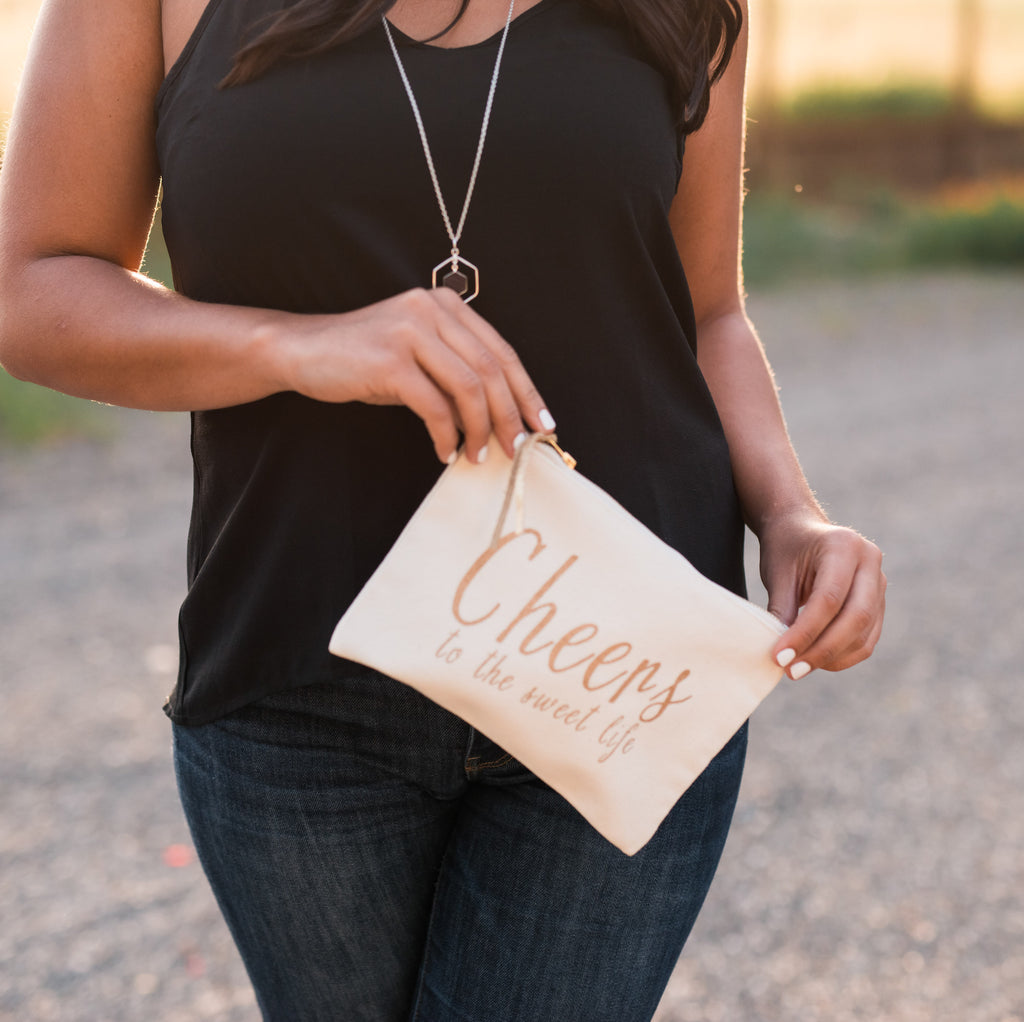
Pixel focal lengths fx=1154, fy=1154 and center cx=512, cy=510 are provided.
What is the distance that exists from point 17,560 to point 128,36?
3999 mm

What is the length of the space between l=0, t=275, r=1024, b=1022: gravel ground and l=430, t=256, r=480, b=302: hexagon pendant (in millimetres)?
1933

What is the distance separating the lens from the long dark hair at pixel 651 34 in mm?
947

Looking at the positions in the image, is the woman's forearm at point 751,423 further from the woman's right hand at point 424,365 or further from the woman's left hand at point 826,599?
the woman's right hand at point 424,365

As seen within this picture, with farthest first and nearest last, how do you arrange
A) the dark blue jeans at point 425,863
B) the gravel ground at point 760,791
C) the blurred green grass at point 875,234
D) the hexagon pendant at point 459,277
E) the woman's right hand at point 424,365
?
1. the blurred green grass at point 875,234
2. the gravel ground at point 760,791
3. the dark blue jeans at point 425,863
4. the hexagon pendant at point 459,277
5. the woman's right hand at point 424,365

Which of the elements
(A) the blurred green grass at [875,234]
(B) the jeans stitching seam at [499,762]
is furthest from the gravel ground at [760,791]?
(A) the blurred green grass at [875,234]

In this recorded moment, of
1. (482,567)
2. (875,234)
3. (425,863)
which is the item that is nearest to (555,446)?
(482,567)

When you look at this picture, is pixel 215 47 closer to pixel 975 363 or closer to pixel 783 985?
pixel 783 985

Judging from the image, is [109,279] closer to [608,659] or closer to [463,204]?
[463,204]

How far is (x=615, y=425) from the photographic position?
3.38ft

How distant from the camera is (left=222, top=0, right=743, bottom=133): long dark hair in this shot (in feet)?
3.11

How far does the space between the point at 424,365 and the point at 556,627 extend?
0.25 metres

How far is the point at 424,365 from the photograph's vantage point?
83cm

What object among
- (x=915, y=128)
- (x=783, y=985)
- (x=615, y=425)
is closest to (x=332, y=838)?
(x=615, y=425)

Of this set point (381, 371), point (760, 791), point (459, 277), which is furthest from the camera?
point (760, 791)
